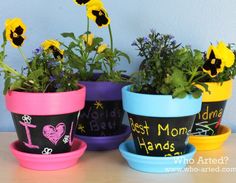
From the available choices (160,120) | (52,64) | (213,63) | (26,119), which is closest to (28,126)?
(26,119)

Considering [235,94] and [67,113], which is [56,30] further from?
[235,94]

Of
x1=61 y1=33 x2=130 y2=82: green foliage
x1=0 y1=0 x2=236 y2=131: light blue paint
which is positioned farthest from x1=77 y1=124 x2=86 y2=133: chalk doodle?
x1=0 y1=0 x2=236 y2=131: light blue paint

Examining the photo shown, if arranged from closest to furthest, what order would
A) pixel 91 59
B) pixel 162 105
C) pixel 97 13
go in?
pixel 162 105, pixel 97 13, pixel 91 59

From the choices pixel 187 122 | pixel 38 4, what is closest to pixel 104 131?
pixel 187 122

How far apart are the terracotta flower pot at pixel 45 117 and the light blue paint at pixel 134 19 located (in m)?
0.27

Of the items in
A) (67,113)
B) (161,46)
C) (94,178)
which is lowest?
(94,178)

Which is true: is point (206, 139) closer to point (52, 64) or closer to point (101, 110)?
point (101, 110)

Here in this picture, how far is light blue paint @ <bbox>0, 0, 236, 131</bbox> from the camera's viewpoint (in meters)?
1.07

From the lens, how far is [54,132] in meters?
0.83

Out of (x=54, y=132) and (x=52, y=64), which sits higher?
(x=52, y=64)

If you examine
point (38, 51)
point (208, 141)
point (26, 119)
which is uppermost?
point (38, 51)

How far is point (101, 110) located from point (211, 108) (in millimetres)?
228

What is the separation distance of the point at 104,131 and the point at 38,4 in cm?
35

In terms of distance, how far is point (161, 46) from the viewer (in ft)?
2.85
